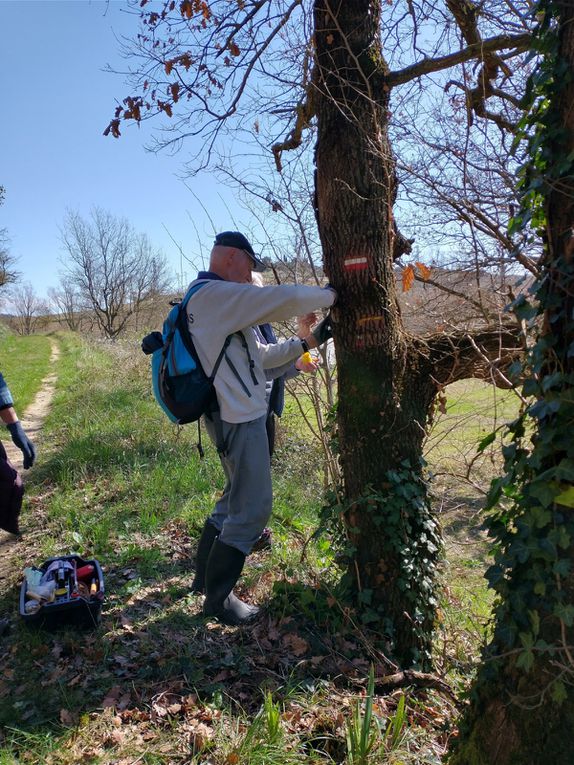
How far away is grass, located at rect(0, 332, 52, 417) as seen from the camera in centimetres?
1262

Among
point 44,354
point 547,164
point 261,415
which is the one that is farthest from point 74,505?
point 44,354

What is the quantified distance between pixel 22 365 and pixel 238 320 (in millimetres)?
18541

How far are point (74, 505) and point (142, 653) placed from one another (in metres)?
2.79

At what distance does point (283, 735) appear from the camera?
2.52 meters

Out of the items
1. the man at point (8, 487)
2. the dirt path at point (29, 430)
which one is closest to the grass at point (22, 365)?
the dirt path at point (29, 430)

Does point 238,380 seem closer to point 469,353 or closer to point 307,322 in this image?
point 307,322

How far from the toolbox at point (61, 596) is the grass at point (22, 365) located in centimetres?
665

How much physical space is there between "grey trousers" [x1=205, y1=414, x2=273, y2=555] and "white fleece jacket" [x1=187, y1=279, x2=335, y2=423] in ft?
0.33

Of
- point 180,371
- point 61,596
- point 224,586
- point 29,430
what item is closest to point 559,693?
point 224,586

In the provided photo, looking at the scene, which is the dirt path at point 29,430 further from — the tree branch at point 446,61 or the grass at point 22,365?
the tree branch at point 446,61

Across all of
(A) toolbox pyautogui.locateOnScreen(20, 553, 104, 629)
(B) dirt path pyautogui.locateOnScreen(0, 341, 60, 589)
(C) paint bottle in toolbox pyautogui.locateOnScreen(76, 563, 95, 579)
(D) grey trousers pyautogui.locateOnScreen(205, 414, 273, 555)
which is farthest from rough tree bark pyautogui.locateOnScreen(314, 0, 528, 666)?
(B) dirt path pyautogui.locateOnScreen(0, 341, 60, 589)

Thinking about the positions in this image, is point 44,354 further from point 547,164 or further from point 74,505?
point 547,164

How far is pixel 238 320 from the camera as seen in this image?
3301 mm

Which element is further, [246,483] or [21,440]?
[21,440]
